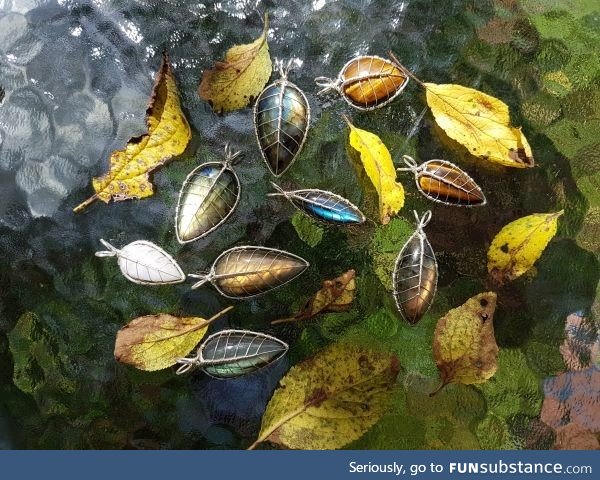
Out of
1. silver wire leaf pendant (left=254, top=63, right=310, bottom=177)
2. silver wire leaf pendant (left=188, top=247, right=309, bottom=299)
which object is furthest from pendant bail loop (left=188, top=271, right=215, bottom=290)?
silver wire leaf pendant (left=254, top=63, right=310, bottom=177)

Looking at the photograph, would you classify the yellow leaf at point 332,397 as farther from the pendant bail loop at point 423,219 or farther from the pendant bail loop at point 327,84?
the pendant bail loop at point 327,84

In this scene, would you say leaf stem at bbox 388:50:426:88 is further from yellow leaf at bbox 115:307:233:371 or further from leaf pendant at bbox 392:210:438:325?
yellow leaf at bbox 115:307:233:371

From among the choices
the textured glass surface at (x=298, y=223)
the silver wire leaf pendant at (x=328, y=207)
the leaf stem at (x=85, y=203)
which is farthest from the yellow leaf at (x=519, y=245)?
the leaf stem at (x=85, y=203)

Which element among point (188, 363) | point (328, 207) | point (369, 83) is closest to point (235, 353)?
point (188, 363)

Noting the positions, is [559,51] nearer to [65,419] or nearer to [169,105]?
[169,105]

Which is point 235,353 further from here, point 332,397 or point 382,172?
point 382,172

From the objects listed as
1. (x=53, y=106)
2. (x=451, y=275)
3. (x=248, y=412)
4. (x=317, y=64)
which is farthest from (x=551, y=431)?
(x=53, y=106)
